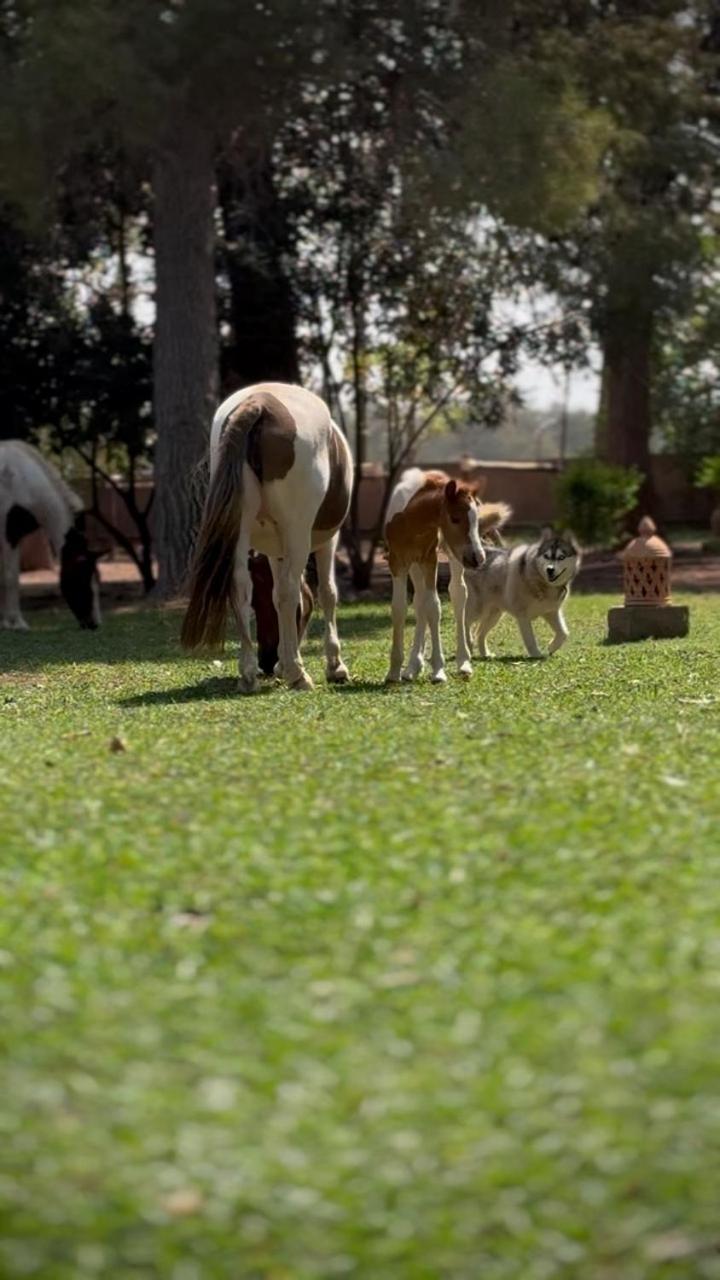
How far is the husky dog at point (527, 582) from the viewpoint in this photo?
35.5ft

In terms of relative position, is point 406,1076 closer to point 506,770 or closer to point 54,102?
point 506,770

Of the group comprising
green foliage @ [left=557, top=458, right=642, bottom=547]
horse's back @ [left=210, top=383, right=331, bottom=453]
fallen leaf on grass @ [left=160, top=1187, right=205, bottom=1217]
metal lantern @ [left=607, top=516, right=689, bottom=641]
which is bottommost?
fallen leaf on grass @ [left=160, top=1187, right=205, bottom=1217]

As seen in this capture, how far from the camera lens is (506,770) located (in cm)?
594

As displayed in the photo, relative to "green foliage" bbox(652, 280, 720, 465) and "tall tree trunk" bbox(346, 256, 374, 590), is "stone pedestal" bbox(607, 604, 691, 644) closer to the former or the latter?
"tall tree trunk" bbox(346, 256, 374, 590)

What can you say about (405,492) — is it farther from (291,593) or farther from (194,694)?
(194,694)

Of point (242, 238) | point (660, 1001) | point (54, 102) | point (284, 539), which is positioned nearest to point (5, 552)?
point (54, 102)

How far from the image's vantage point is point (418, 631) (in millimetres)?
9461

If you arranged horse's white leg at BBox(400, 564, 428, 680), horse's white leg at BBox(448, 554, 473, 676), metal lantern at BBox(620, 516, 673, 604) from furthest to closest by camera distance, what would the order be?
metal lantern at BBox(620, 516, 673, 604)
horse's white leg at BBox(448, 554, 473, 676)
horse's white leg at BBox(400, 564, 428, 680)

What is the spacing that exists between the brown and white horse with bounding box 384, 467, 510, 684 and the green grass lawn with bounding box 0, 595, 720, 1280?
291cm

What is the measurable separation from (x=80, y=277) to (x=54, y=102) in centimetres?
690

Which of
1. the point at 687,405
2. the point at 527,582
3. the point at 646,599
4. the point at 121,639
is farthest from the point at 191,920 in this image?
the point at 687,405

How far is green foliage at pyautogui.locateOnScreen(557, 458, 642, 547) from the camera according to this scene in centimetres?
2531

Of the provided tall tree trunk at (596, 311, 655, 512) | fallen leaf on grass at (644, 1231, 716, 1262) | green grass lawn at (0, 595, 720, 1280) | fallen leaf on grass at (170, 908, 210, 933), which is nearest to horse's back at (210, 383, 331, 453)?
green grass lawn at (0, 595, 720, 1280)

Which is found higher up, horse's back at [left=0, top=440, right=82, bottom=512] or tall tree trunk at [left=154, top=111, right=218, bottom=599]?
tall tree trunk at [left=154, top=111, right=218, bottom=599]
